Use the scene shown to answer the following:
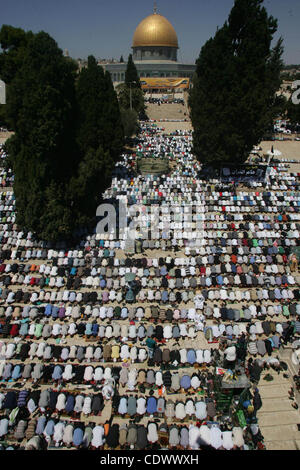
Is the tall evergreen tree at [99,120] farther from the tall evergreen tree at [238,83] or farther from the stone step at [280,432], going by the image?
the stone step at [280,432]

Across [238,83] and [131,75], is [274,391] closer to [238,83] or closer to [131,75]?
[238,83]

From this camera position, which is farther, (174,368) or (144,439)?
(174,368)

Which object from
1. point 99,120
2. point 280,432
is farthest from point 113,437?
point 99,120

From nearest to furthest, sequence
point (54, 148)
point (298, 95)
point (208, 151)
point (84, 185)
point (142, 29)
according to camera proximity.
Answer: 1. point (54, 148)
2. point (84, 185)
3. point (208, 151)
4. point (298, 95)
5. point (142, 29)

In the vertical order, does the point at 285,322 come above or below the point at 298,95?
below

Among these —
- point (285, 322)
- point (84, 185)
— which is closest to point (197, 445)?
point (285, 322)

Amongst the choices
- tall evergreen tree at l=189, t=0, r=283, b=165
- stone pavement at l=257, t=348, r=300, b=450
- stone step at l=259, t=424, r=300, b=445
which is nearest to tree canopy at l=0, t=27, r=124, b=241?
tall evergreen tree at l=189, t=0, r=283, b=165

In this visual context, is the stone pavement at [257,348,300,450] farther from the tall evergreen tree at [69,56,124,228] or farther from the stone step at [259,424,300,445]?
the tall evergreen tree at [69,56,124,228]

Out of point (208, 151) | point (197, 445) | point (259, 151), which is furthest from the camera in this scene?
point (259, 151)
